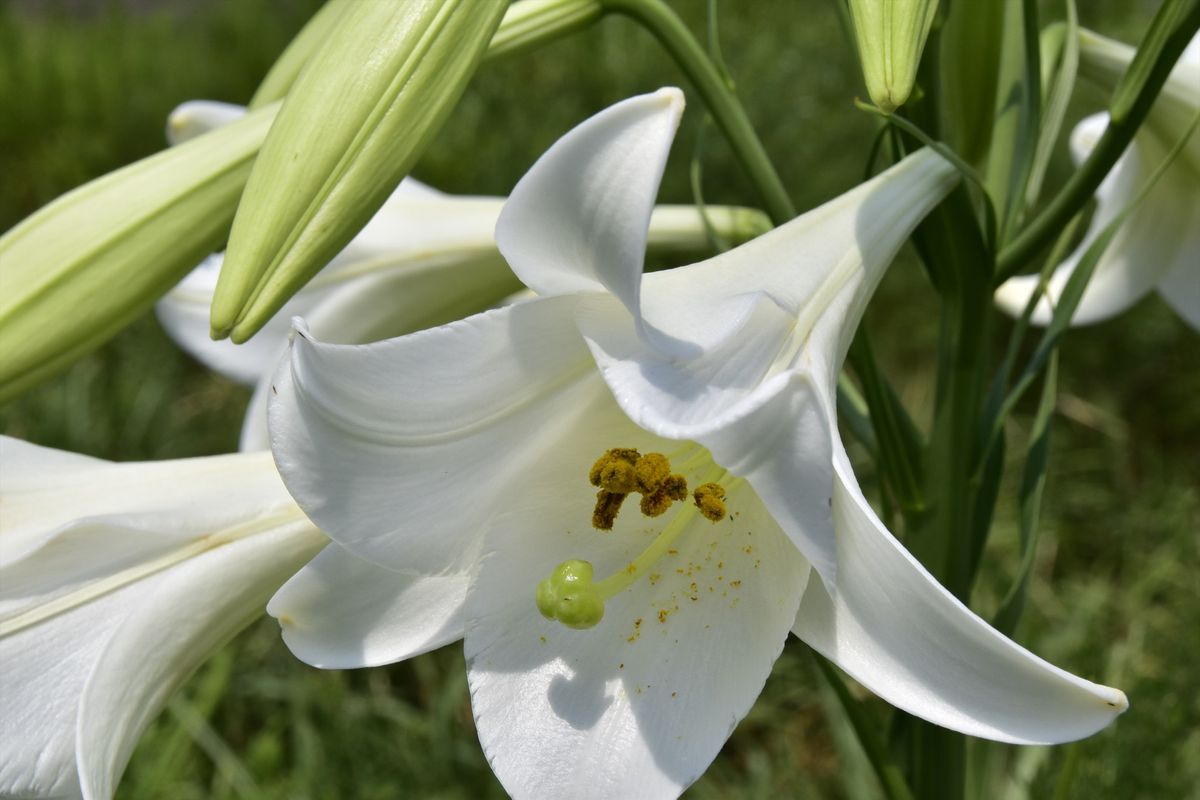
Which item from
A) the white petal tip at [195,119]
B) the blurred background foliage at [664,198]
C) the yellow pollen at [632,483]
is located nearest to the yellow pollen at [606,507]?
the yellow pollen at [632,483]

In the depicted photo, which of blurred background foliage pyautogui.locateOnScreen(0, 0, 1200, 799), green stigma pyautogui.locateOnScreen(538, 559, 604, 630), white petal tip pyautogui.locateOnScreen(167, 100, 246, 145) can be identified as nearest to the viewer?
green stigma pyautogui.locateOnScreen(538, 559, 604, 630)

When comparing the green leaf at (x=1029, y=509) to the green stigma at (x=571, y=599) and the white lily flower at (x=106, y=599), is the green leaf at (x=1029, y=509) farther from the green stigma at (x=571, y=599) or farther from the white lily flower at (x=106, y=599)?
the white lily flower at (x=106, y=599)

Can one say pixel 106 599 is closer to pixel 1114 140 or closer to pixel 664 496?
pixel 664 496

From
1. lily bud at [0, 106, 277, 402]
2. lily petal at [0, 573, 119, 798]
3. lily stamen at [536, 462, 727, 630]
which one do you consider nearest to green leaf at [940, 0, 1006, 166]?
lily stamen at [536, 462, 727, 630]

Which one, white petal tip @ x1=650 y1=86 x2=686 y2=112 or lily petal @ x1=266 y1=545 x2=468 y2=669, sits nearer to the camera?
white petal tip @ x1=650 y1=86 x2=686 y2=112

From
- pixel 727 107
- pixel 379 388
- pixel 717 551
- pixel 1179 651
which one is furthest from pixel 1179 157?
pixel 1179 651

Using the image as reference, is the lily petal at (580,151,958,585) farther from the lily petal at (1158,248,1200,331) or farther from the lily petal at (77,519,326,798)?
the lily petal at (1158,248,1200,331)

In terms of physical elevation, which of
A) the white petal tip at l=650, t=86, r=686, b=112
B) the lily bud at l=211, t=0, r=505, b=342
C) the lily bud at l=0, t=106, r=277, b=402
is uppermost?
the white petal tip at l=650, t=86, r=686, b=112

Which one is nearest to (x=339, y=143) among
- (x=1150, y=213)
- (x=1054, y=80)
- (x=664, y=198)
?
(x=1054, y=80)
